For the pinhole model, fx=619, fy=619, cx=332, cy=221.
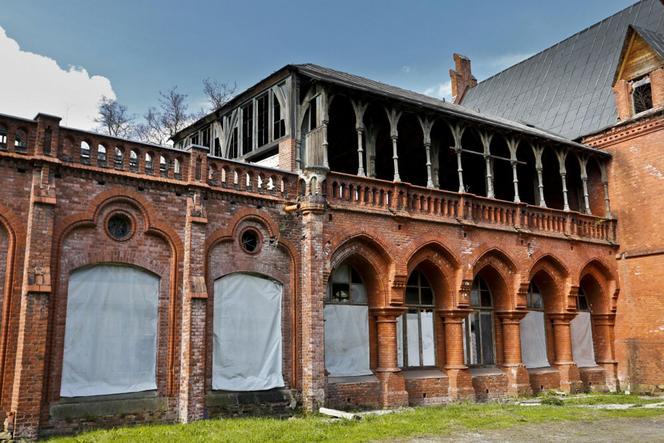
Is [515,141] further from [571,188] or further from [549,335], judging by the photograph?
[549,335]

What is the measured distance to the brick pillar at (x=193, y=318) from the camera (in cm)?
1264

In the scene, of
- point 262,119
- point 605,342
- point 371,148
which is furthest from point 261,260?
point 605,342

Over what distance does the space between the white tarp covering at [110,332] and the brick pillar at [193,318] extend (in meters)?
0.61

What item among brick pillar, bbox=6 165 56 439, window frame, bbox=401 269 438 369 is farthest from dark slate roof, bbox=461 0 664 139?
brick pillar, bbox=6 165 56 439

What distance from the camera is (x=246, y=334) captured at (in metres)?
14.0

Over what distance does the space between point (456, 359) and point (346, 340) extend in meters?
3.45

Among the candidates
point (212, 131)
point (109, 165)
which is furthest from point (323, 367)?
point (212, 131)

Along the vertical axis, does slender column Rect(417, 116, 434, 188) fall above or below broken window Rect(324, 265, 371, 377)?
above

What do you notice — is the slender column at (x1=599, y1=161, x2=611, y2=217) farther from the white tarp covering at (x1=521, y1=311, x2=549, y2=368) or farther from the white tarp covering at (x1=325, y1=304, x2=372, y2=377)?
the white tarp covering at (x1=325, y1=304, x2=372, y2=377)

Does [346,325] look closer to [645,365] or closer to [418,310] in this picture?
[418,310]

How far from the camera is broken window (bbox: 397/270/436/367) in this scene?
1719 cm

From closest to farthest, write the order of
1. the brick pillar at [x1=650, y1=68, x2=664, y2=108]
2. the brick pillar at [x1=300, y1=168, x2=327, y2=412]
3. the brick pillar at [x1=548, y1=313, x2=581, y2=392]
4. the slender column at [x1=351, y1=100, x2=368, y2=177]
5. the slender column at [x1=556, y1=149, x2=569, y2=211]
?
1. the brick pillar at [x1=300, y1=168, x2=327, y2=412]
2. the slender column at [x1=351, y1=100, x2=368, y2=177]
3. the brick pillar at [x1=548, y1=313, x2=581, y2=392]
4. the brick pillar at [x1=650, y1=68, x2=664, y2=108]
5. the slender column at [x1=556, y1=149, x2=569, y2=211]

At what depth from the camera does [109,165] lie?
12.6m

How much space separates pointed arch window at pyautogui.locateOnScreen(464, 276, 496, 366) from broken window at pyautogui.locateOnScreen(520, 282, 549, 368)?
1302 mm
